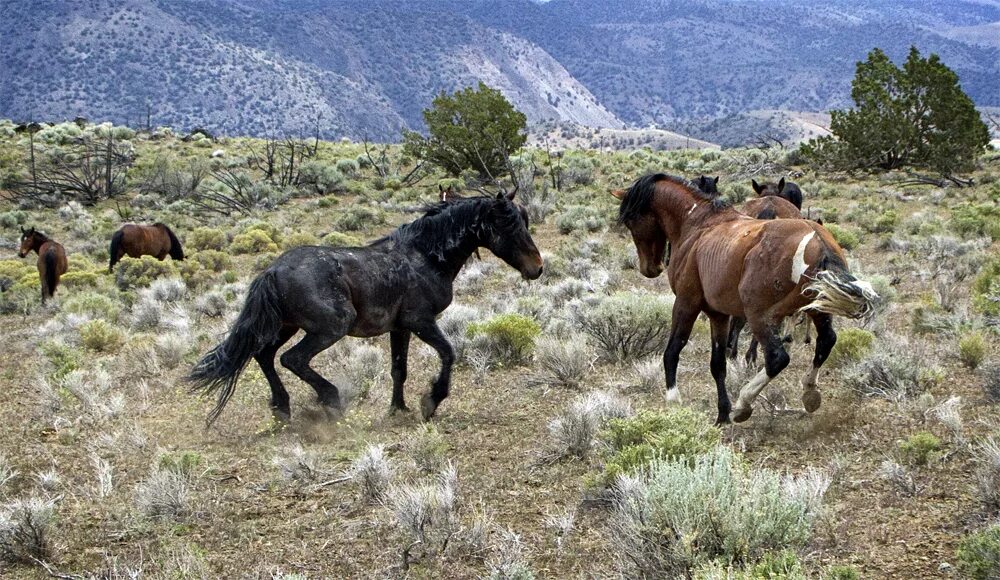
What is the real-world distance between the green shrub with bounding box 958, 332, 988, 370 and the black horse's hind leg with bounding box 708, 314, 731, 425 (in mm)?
2423

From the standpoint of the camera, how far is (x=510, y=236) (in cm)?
734

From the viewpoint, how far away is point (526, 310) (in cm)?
1149

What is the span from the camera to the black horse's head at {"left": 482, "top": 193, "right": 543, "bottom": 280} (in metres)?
7.30

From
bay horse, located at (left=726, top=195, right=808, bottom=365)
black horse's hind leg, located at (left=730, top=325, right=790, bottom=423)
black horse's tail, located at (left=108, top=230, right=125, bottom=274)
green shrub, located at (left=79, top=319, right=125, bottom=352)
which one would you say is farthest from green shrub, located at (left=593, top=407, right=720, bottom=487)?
black horse's tail, located at (left=108, top=230, right=125, bottom=274)

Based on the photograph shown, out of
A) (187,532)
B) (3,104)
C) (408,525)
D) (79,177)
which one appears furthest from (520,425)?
(3,104)

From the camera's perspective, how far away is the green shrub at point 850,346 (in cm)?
764

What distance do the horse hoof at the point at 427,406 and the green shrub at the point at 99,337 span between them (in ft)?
20.7

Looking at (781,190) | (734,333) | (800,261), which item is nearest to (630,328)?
(734,333)

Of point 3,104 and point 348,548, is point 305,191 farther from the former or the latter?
point 3,104

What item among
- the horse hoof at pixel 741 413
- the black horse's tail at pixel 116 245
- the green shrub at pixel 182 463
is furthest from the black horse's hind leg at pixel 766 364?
the black horse's tail at pixel 116 245

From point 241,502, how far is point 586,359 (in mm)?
4031

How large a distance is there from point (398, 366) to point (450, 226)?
1.37 m

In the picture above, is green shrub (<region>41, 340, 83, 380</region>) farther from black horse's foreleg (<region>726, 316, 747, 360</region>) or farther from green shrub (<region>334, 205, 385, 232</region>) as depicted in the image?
green shrub (<region>334, 205, 385, 232</region>)

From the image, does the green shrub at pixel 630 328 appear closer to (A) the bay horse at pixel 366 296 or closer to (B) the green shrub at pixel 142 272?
(A) the bay horse at pixel 366 296
